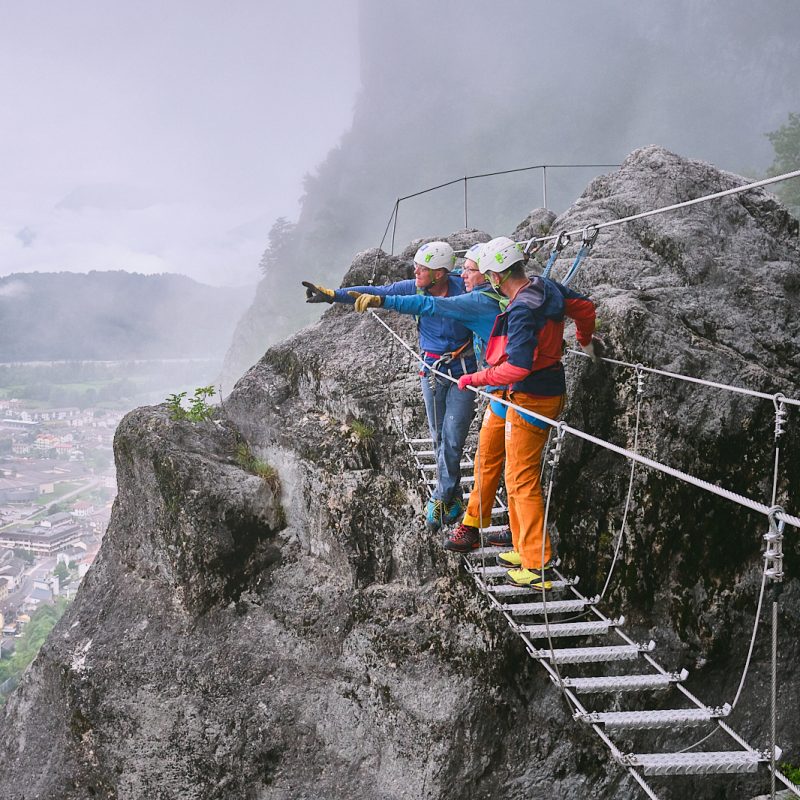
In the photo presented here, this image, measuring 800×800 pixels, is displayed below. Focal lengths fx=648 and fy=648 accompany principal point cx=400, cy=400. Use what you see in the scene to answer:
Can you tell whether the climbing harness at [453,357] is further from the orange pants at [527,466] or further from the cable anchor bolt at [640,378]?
the cable anchor bolt at [640,378]

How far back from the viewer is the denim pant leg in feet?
19.7

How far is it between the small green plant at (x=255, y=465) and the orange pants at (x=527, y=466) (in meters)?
4.12

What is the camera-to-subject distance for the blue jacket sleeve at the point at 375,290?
6.00 meters

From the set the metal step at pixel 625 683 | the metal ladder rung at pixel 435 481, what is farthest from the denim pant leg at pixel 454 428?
the metal step at pixel 625 683

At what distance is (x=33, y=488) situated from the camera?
76312 millimetres

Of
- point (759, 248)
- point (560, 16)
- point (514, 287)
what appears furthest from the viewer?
point (560, 16)

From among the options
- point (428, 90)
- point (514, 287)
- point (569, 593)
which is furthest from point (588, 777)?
point (428, 90)

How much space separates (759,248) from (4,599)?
154 feet

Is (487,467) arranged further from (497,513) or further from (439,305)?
(439,305)

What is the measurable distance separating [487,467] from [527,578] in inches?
38.4

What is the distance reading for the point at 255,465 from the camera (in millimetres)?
8594

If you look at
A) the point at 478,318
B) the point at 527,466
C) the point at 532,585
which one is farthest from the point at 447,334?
the point at 532,585

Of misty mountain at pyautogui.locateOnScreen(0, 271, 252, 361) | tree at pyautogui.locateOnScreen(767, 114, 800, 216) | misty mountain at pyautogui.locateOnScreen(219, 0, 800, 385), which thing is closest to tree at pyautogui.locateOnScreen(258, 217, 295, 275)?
misty mountain at pyautogui.locateOnScreen(219, 0, 800, 385)

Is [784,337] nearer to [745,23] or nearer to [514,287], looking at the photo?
[514,287]
